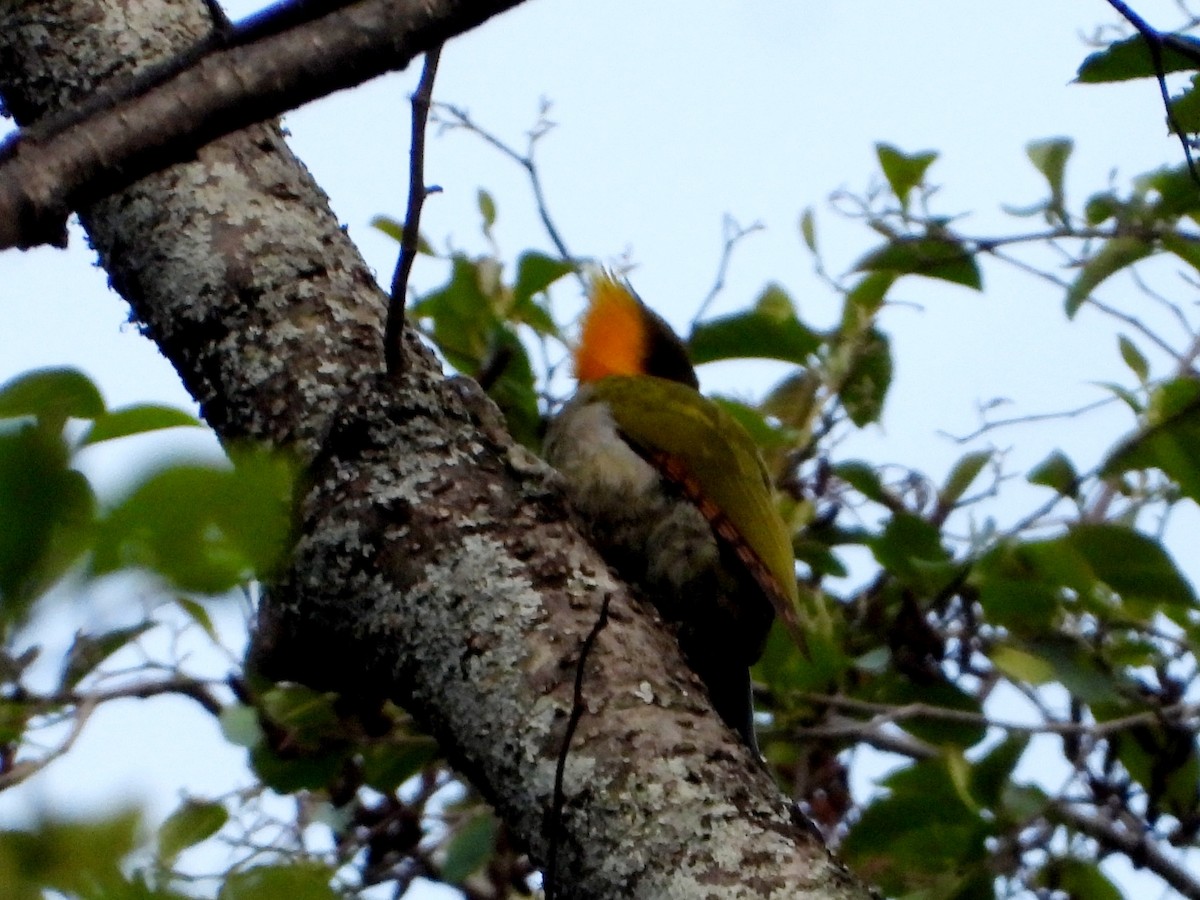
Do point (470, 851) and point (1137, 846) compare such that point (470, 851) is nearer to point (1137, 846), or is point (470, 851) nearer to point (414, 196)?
point (1137, 846)

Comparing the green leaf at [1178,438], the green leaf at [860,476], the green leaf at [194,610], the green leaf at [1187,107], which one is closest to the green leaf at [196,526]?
the green leaf at [194,610]

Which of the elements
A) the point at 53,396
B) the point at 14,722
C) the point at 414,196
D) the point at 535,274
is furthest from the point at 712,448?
the point at 53,396

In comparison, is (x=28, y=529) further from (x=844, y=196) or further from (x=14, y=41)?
(x=844, y=196)

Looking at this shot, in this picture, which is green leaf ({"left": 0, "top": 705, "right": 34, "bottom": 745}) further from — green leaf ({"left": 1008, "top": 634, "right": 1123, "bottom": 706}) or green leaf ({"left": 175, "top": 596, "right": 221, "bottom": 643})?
green leaf ({"left": 1008, "top": 634, "right": 1123, "bottom": 706})

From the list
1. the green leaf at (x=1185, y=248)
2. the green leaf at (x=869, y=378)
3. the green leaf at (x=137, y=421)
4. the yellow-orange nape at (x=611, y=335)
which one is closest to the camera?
the green leaf at (x=137, y=421)

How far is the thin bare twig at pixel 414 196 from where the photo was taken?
1665 mm

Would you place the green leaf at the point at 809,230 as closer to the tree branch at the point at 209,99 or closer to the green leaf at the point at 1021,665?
the green leaf at the point at 1021,665

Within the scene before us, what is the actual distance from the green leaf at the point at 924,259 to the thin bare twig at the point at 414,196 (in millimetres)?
1773

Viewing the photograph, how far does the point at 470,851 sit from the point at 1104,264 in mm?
1868

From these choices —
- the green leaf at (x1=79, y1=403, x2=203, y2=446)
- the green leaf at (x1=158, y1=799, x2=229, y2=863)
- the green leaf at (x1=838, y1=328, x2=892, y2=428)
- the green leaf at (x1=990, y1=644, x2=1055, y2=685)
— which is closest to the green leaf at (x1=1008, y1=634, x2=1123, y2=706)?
the green leaf at (x1=990, y1=644, x2=1055, y2=685)

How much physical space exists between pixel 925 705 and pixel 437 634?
1839 millimetres

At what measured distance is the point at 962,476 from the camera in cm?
411

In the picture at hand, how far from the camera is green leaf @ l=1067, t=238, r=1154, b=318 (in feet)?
11.1

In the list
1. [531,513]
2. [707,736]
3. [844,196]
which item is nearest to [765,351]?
[844,196]
